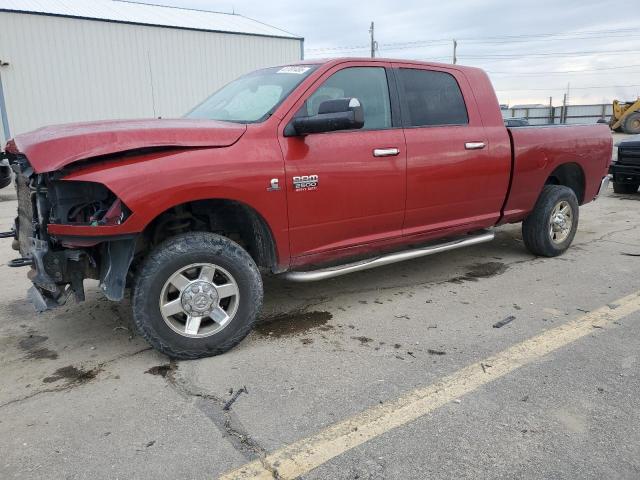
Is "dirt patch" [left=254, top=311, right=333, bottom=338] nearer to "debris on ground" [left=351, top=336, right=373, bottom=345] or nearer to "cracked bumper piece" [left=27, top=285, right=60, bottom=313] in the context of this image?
"debris on ground" [left=351, top=336, right=373, bottom=345]

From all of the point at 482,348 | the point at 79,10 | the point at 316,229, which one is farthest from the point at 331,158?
the point at 79,10

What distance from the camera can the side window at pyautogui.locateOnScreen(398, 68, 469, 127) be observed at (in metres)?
4.37

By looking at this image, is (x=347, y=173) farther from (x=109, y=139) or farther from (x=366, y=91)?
(x=109, y=139)

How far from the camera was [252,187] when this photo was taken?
11.2ft

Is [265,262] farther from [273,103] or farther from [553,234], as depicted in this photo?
[553,234]

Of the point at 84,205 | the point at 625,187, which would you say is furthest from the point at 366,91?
the point at 625,187

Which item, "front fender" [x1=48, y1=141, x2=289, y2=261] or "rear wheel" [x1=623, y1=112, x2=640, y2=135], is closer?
"front fender" [x1=48, y1=141, x2=289, y2=261]

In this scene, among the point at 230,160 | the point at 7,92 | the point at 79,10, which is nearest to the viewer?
the point at 230,160

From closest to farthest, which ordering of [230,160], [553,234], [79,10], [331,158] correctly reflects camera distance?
[230,160], [331,158], [553,234], [79,10]

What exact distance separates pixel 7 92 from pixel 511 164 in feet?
50.2

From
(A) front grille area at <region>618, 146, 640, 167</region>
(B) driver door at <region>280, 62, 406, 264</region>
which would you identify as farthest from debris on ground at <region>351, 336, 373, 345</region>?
(A) front grille area at <region>618, 146, 640, 167</region>

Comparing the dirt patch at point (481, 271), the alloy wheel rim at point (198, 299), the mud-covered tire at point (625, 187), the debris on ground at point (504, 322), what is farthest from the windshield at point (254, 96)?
the mud-covered tire at point (625, 187)

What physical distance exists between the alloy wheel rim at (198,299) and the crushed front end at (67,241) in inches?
11.7

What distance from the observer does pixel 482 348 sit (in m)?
3.52
